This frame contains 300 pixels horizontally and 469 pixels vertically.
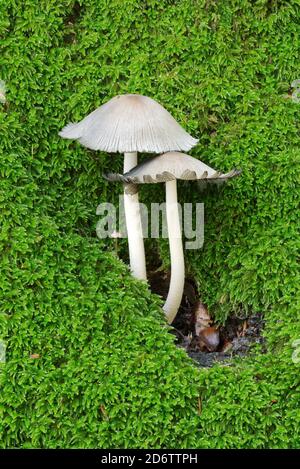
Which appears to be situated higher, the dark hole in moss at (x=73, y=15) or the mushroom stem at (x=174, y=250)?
the dark hole in moss at (x=73, y=15)

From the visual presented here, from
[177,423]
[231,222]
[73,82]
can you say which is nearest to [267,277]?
[231,222]

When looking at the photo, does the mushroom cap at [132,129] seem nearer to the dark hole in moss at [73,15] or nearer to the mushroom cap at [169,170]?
the mushroom cap at [169,170]

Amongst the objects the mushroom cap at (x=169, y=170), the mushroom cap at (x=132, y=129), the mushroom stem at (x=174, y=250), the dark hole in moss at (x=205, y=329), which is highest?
the mushroom cap at (x=132, y=129)

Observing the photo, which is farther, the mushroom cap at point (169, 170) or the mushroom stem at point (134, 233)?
the mushroom stem at point (134, 233)

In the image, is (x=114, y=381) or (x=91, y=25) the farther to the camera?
(x=91, y=25)

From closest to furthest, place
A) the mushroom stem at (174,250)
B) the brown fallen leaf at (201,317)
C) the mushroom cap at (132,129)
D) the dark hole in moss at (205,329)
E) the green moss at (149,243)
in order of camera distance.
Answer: the green moss at (149,243), the mushroom cap at (132,129), the mushroom stem at (174,250), the dark hole in moss at (205,329), the brown fallen leaf at (201,317)

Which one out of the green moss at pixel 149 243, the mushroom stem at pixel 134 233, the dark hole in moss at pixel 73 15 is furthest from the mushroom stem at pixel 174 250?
the dark hole in moss at pixel 73 15

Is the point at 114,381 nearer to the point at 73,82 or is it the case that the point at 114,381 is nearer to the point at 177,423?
the point at 177,423

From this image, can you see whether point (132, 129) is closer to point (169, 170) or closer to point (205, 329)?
point (169, 170)
